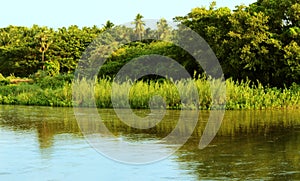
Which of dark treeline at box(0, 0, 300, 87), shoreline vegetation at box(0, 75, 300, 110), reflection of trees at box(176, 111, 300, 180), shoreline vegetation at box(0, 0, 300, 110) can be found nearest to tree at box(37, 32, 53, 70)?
shoreline vegetation at box(0, 0, 300, 110)

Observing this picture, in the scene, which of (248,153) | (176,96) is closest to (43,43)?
(176,96)

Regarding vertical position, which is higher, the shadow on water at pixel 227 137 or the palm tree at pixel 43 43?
the palm tree at pixel 43 43

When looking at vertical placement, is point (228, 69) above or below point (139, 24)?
below

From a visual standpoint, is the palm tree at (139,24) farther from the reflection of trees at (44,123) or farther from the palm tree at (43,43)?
the reflection of trees at (44,123)

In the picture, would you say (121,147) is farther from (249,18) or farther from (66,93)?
(249,18)

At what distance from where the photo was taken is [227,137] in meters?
9.77

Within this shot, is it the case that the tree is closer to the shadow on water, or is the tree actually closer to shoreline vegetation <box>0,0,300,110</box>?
shoreline vegetation <box>0,0,300,110</box>

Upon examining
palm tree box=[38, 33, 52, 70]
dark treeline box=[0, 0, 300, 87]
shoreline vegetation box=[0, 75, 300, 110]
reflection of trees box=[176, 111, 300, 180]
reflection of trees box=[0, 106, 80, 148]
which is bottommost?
reflection of trees box=[176, 111, 300, 180]

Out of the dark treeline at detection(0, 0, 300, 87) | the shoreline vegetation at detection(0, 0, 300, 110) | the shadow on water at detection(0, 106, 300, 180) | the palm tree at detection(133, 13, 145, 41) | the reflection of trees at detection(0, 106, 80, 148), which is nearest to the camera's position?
the shadow on water at detection(0, 106, 300, 180)

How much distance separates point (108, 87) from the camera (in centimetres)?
1844

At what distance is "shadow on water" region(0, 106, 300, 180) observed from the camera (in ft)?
21.7

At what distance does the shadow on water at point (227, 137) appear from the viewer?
6.62 meters

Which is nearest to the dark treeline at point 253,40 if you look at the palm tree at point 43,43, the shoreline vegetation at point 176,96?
the shoreline vegetation at point 176,96

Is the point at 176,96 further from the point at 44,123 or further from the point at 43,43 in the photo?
the point at 43,43
